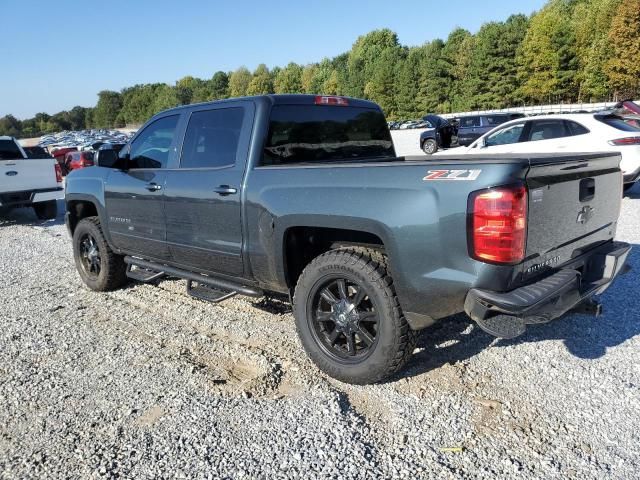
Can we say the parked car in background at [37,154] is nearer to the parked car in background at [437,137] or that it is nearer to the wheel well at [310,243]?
the wheel well at [310,243]

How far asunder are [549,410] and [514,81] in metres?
68.1

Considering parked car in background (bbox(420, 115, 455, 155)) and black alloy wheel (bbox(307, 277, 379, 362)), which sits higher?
black alloy wheel (bbox(307, 277, 379, 362))

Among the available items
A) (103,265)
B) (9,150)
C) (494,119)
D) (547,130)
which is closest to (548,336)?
(103,265)

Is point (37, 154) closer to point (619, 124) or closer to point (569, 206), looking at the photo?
point (619, 124)

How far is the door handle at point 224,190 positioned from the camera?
385 centimetres

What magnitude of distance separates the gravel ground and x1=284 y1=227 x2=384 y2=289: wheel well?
0.70 metres

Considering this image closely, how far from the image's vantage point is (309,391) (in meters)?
3.38

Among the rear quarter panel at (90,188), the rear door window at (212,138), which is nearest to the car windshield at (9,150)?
the rear quarter panel at (90,188)

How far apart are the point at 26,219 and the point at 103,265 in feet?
26.2

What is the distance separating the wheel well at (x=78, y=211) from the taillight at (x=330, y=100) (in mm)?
3135

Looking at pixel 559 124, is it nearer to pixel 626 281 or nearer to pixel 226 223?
pixel 626 281

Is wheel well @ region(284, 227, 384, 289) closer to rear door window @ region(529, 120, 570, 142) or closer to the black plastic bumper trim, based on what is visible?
the black plastic bumper trim

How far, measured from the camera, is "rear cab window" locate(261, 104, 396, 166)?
13.0 ft

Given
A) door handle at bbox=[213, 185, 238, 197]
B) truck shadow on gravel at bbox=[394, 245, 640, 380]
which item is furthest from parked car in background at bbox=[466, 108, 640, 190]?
door handle at bbox=[213, 185, 238, 197]
